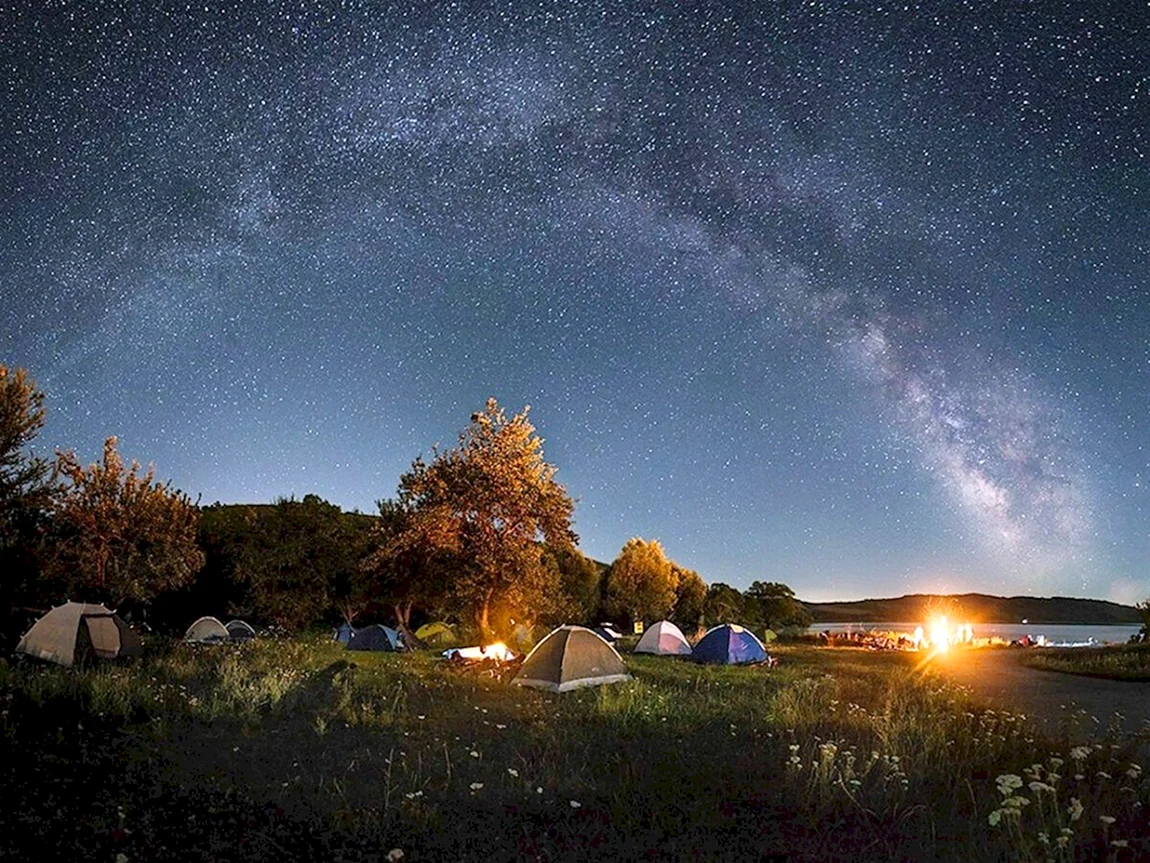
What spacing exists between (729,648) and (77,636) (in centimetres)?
1961

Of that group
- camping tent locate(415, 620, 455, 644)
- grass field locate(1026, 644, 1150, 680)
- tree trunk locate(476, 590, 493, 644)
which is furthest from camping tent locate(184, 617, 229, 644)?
grass field locate(1026, 644, 1150, 680)

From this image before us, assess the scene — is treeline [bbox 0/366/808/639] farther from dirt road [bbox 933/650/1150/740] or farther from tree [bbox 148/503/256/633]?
dirt road [bbox 933/650/1150/740]

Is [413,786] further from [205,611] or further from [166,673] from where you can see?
[205,611]

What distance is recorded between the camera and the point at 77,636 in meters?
22.3

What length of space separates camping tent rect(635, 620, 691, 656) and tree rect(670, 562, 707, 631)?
38048 millimetres

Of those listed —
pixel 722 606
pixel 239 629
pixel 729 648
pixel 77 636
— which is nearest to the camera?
pixel 77 636

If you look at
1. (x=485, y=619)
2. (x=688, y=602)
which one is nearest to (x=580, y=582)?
(x=688, y=602)

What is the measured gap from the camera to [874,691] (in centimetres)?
1636

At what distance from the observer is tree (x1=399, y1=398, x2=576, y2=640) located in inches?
1155

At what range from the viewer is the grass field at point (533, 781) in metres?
6.13

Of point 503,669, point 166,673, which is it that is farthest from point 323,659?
point 166,673

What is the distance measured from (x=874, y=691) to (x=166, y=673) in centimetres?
1383

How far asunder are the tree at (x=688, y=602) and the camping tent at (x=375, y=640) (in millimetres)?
38920

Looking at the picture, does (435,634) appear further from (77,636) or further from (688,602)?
(688,602)
